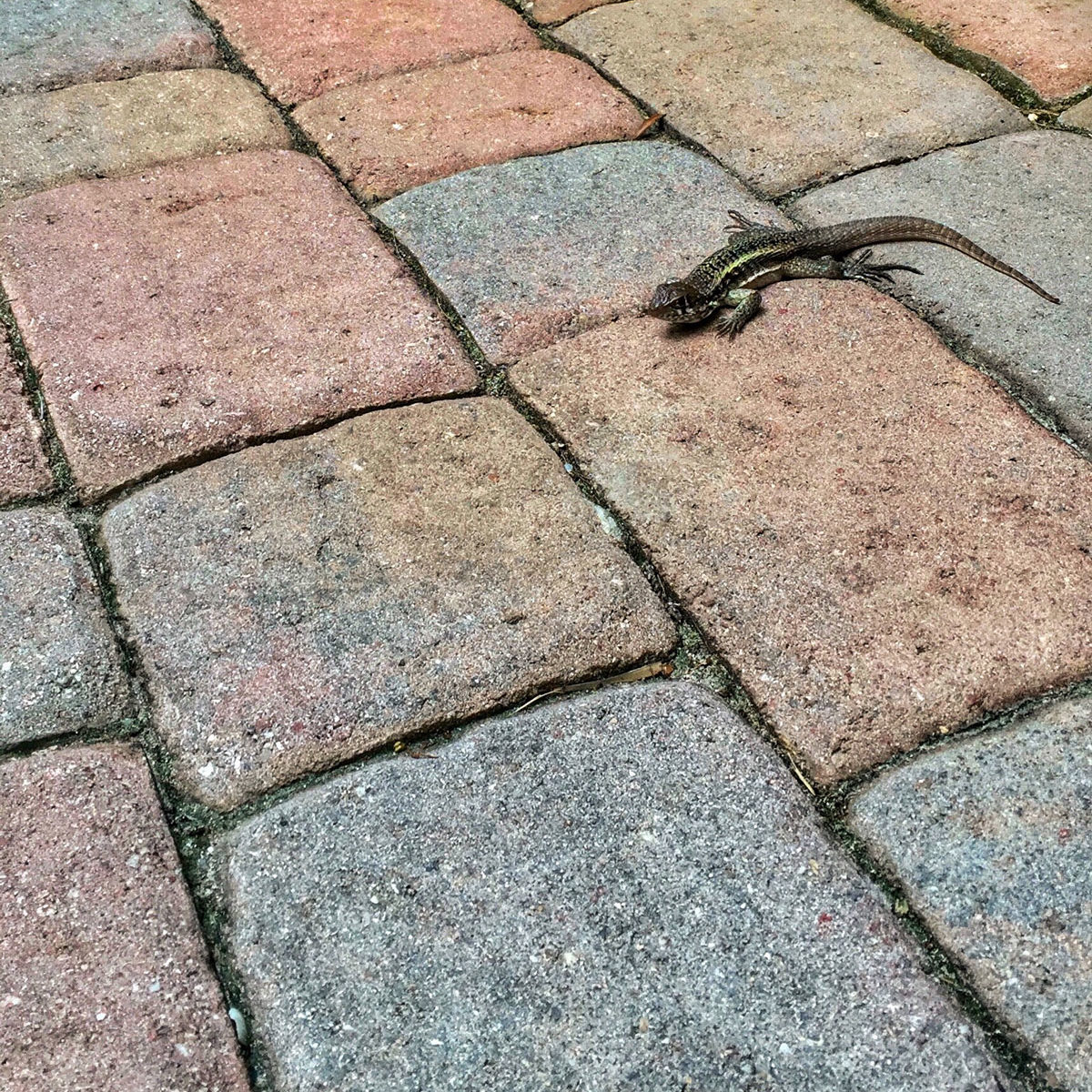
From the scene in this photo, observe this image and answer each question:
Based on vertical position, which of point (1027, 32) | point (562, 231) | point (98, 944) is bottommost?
point (98, 944)

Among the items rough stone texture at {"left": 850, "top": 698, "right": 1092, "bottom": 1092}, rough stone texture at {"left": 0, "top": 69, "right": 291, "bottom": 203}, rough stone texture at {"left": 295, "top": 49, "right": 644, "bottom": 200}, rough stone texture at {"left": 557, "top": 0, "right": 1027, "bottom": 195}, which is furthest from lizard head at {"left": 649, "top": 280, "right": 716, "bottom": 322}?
rough stone texture at {"left": 0, "top": 69, "right": 291, "bottom": 203}

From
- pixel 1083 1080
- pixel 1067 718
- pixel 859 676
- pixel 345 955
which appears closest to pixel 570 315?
pixel 859 676

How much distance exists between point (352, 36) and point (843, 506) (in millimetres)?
2344

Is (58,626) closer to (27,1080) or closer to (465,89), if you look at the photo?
(27,1080)

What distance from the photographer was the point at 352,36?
354 centimetres

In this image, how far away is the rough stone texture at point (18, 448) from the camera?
7.15 feet

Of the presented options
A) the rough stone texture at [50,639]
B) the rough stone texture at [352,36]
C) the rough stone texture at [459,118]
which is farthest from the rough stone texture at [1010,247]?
the rough stone texture at [50,639]

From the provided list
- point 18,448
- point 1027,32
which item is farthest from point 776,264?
point 18,448

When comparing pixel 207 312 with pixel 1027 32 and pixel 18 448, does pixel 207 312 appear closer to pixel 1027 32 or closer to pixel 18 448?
pixel 18 448

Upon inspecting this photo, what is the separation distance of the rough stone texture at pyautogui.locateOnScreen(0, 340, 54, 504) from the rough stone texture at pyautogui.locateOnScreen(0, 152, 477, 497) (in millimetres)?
57

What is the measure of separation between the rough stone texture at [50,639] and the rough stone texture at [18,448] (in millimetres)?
75

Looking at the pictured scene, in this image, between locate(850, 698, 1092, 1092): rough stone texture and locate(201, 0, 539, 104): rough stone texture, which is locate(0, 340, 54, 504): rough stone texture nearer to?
locate(201, 0, 539, 104): rough stone texture

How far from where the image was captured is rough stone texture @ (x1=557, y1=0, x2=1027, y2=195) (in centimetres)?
306

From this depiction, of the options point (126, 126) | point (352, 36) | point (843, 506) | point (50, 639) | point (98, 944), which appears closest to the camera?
point (98, 944)
